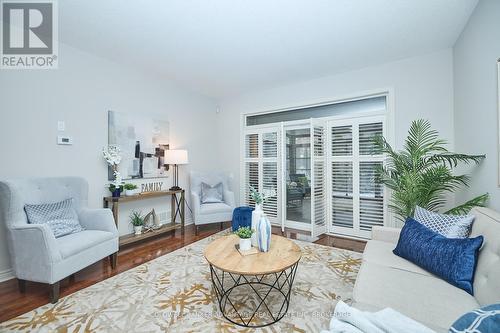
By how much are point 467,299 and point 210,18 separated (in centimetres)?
299

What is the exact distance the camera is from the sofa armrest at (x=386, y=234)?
2364mm

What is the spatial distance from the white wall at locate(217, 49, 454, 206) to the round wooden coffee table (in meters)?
2.64

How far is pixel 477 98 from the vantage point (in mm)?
2273

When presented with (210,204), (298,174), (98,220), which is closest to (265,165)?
(298,174)

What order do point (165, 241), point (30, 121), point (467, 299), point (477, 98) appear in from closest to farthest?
point (467, 299) < point (477, 98) < point (30, 121) < point (165, 241)

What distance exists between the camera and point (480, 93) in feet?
7.20

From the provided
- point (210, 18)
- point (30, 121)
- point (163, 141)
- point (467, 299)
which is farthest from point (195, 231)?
point (467, 299)

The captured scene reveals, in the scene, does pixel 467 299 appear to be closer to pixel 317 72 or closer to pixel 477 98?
pixel 477 98

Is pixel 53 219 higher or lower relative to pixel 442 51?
lower

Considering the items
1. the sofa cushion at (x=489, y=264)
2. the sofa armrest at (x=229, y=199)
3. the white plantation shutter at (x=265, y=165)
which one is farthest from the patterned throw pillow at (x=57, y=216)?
the sofa cushion at (x=489, y=264)

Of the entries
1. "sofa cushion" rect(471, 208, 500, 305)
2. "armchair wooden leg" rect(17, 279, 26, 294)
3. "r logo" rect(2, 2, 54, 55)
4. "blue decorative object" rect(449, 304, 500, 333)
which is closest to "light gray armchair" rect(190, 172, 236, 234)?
"armchair wooden leg" rect(17, 279, 26, 294)

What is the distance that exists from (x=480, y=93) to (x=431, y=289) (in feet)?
6.30

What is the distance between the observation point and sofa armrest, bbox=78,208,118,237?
2660mm

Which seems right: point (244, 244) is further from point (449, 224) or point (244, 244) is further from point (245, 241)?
point (449, 224)
